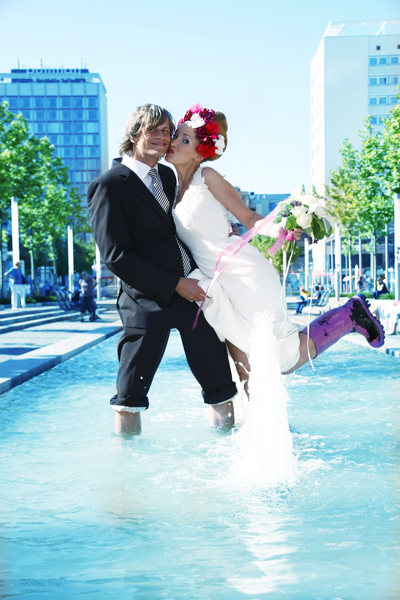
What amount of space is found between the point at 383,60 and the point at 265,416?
87.0 meters

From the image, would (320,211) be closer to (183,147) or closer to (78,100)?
(183,147)

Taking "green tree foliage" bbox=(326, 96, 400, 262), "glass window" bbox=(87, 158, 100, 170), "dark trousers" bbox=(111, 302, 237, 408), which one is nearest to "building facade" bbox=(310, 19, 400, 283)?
"green tree foliage" bbox=(326, 96, 400, 262)

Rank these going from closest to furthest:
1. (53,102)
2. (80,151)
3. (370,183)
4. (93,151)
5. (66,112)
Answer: (370,183) → (66,112) → (53,102) → (80,151) → (93,151)

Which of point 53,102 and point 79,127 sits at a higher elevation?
point 53,102

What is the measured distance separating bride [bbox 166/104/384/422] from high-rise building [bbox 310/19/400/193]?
255ft

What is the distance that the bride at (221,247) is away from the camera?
12.5 feet

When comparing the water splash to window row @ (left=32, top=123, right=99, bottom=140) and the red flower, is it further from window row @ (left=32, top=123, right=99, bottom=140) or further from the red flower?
window row @ (left=32, top=123, right=99, bottom=140)

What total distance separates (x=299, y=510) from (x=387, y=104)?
284 feet

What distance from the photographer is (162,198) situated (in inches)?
158

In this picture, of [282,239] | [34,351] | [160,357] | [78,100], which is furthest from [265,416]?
[78,100]

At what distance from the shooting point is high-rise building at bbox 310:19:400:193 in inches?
3182

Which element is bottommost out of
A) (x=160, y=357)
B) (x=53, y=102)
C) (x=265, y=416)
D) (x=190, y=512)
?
(x=190, y=512)

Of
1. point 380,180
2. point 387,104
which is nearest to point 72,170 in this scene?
point 387,104

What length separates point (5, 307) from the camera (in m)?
27.3
